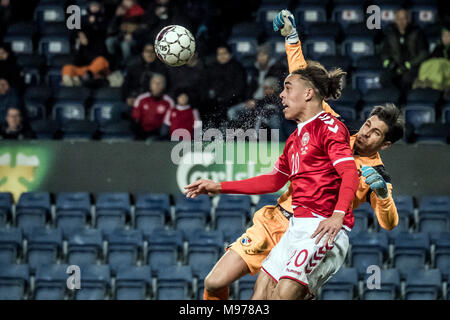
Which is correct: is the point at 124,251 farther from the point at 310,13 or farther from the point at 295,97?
the point at 310,13

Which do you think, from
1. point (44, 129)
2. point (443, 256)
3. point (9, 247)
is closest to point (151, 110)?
point (44, 129)

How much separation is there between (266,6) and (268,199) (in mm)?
3867

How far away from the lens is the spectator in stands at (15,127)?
10414mm

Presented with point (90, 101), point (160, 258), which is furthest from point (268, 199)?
point (90, 101)

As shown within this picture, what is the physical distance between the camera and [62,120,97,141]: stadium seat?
10.5 metres

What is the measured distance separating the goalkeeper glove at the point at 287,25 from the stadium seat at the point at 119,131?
4.78m

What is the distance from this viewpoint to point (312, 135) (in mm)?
5215

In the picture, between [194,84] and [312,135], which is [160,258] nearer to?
[194,84]

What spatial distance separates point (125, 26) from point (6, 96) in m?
2.07

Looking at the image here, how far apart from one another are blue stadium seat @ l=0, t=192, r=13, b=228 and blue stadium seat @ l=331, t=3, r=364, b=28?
17.3ft

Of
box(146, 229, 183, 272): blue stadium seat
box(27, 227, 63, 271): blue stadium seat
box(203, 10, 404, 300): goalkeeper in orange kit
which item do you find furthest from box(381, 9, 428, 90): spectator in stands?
box(203, 10, 404, 300): goalkeeper in orange kit

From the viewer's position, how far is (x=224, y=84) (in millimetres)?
10125

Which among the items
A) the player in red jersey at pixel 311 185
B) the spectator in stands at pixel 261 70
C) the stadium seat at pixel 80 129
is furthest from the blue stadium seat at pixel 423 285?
the stadium seat at pixel 80 129
